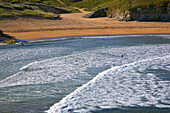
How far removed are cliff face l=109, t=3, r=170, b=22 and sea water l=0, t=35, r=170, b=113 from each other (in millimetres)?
19975

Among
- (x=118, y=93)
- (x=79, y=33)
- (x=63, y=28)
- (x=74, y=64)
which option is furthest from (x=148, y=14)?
(x=118, y=93)

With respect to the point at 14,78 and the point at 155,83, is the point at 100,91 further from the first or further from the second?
the point at 14,78

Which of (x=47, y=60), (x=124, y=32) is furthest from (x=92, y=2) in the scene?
(x=47, y=60)

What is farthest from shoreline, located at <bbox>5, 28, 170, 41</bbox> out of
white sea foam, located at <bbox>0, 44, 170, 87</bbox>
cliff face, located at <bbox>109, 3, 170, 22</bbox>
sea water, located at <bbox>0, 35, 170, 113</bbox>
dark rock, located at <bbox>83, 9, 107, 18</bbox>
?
dark rock, located at <bbox>83, 9, 107, 18</bbox>

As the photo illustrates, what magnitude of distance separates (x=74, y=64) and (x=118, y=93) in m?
5.04

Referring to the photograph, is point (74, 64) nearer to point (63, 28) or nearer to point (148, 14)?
point (63, 28)

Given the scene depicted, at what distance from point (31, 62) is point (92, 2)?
196ft

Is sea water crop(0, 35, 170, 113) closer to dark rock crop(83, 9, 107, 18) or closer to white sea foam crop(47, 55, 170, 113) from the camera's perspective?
white sea foam crop(47, 55, 170, 113)

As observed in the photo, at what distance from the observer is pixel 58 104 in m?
7.45

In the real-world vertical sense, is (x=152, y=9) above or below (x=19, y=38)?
above

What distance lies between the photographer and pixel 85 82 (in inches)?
382

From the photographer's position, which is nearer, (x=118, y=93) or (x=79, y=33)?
(x=118, y=93)

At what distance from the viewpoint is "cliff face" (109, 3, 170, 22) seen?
3428 cm

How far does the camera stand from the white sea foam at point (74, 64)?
1017cm
